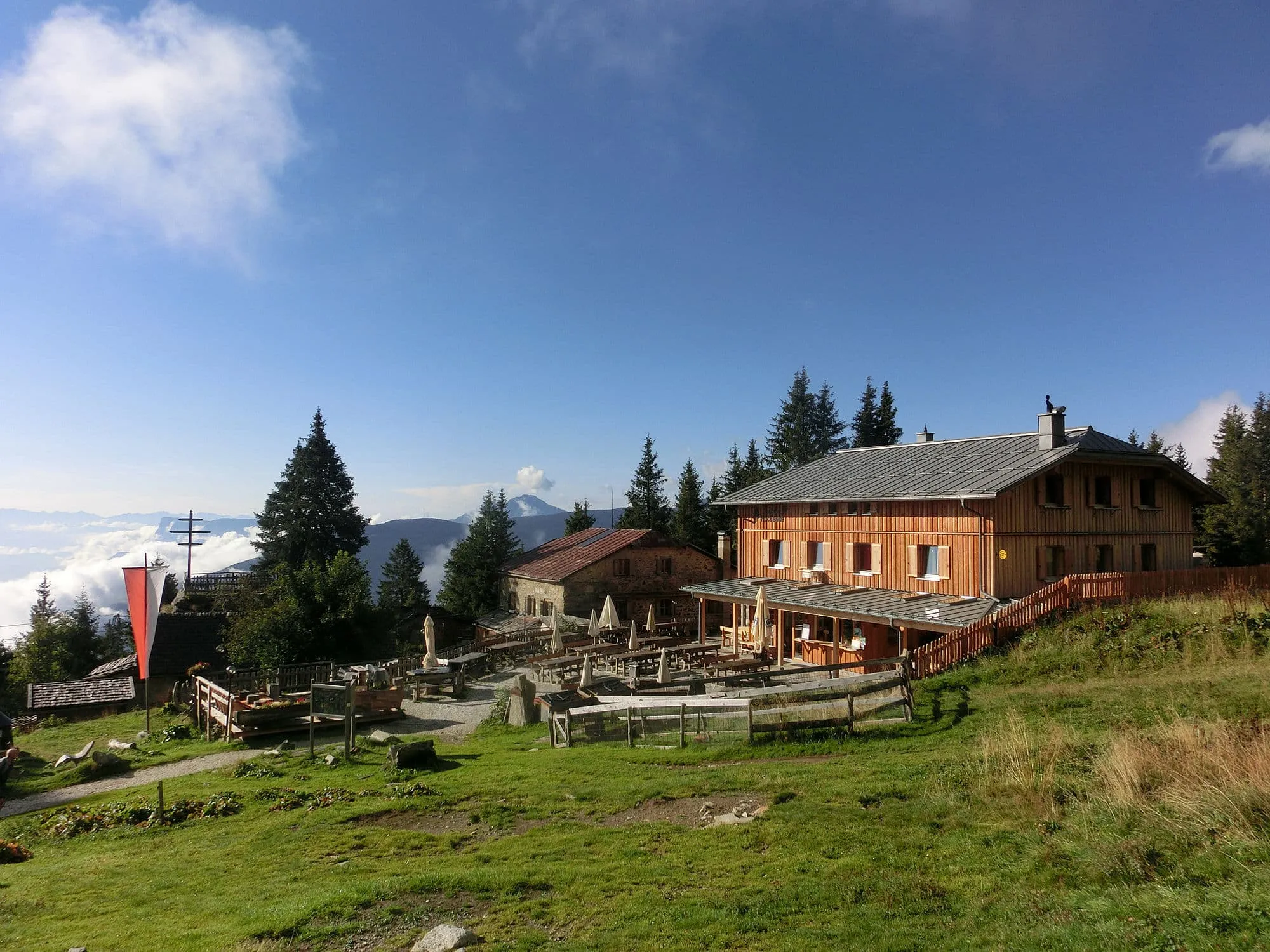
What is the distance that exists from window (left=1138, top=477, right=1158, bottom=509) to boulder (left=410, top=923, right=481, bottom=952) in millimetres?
28955

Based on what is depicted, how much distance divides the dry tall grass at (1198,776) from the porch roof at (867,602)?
39.3 feet

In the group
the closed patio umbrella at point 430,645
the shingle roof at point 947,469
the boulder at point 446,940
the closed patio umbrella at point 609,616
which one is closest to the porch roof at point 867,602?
the shingle roof at point 947,469

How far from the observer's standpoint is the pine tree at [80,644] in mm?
40875

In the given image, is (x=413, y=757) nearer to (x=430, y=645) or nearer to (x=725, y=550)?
(x=430, y=645)

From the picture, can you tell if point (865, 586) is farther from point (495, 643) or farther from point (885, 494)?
point (495, 643)

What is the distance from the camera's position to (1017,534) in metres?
23.5

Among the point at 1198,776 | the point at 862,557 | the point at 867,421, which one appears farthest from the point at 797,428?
the point at 1198,776

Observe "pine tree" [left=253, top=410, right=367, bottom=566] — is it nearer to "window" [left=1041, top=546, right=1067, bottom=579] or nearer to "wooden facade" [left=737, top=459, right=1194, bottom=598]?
"wooden facade" [left=737, top=459, right=1194, bottom=598]

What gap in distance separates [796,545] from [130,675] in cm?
3039

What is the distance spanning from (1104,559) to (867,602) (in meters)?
9.08

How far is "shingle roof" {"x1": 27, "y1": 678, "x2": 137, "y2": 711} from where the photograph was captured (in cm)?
2845

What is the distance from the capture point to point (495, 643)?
3628cm

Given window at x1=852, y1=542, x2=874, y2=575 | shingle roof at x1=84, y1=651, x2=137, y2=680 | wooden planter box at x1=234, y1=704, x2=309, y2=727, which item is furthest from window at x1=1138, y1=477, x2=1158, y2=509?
shingle roof at x1=84, y1=651, x2=137, y2=680

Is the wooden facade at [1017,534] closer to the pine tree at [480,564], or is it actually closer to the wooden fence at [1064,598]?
the wooden fence at [1064,598]
